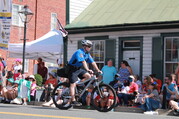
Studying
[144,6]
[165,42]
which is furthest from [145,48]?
[144,6]

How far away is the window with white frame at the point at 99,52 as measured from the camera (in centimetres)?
2022

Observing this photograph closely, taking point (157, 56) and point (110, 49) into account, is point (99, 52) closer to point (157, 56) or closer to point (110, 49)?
point (110, 49)

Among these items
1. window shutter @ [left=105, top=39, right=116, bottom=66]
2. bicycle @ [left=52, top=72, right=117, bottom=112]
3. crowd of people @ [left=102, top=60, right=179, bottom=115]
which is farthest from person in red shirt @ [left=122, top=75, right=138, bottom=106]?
window shutter @ [left=105, top=39, right=116, bottom=66]

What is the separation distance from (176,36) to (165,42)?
581 mm

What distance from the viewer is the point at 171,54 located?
18.2 meters

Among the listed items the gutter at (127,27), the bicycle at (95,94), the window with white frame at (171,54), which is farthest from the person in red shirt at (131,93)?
the bicycle at (95,94)

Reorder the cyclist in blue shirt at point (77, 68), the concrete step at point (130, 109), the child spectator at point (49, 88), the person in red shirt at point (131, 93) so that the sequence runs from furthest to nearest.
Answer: the child spectator at point (49, 88) → the person in red shirt at point (131, 93) → the concrete step at point (130, 109) → the cyclist in blue shirt at point (77, 68)

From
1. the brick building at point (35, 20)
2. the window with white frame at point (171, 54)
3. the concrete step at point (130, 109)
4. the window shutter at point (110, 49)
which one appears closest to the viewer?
the concrete step at point (130, 109)

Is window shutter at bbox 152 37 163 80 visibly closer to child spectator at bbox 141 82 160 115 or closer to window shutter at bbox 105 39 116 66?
window shutter at bbox 105 39 116 66

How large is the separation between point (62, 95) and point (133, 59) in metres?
7.28

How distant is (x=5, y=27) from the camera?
19.7 m

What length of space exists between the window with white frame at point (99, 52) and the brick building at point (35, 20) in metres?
15.9

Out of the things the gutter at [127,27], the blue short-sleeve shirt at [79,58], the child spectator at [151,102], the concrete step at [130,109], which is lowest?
the concrete step at [130,109]

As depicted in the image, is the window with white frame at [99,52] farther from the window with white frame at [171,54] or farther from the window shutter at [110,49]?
the window with white frame at [171,54]
